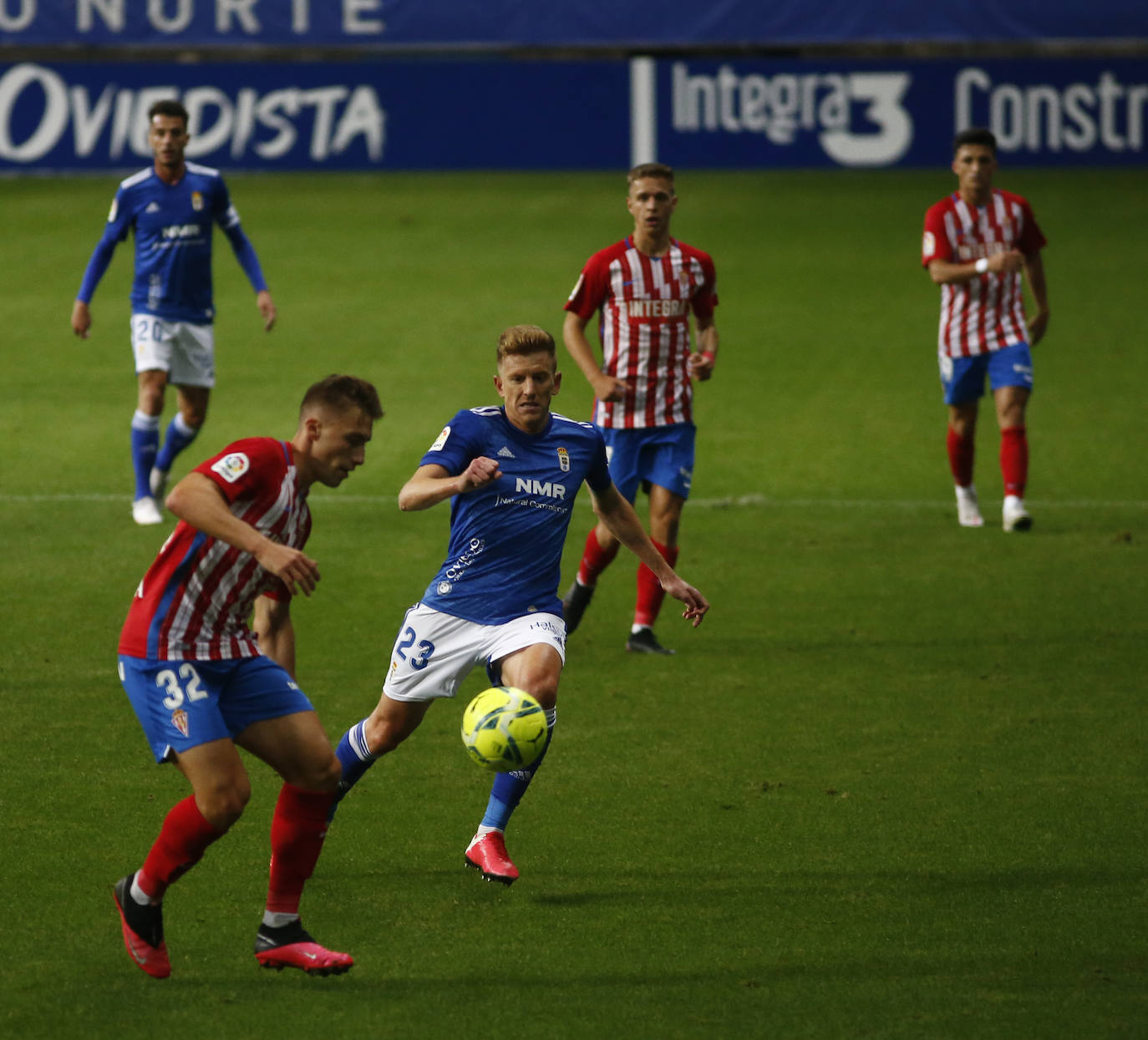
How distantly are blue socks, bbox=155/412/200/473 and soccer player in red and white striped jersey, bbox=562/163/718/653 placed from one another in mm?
3835

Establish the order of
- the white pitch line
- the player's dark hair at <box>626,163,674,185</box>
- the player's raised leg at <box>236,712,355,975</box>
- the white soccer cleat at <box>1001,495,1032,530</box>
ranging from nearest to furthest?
the player's raised leg at <box>236,712,355,975</box>, the player's dark hair at <box>626,163,674,185</box>, the white soccer cleat at <box>1001,495,1032,530</box>, the white pitch line

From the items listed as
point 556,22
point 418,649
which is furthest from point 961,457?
point 556,22

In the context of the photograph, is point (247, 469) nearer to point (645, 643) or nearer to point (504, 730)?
point (504, 730)

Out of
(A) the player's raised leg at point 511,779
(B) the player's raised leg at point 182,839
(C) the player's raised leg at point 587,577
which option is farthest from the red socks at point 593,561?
(B) the player's raised leg at point 182,839

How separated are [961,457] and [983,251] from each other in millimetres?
1400

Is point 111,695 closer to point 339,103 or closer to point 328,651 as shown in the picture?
point 328,651

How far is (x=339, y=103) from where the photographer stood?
2403 cm

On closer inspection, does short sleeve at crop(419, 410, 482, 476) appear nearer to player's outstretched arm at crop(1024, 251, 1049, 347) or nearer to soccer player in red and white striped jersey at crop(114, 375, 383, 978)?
soccer player in red and white striped jersey at crop(114, 375, 383, 978)

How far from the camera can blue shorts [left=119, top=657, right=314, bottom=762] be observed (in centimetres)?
514

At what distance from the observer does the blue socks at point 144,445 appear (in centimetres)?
1182

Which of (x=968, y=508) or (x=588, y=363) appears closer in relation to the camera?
(x=588, y=363)

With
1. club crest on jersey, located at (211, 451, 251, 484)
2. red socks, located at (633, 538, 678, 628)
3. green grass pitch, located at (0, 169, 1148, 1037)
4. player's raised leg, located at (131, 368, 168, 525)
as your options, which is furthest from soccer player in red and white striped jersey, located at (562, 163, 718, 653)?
A: club crest on jersey, located at (211, 451, 251, 484)

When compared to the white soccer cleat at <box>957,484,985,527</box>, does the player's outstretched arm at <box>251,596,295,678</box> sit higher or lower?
lower

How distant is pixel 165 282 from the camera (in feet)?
38.9
